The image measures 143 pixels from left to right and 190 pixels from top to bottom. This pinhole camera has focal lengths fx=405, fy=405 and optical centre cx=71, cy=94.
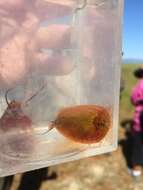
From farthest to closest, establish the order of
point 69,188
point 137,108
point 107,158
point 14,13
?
1. point 107,158
2. point 137,108
3. point 69,188
4. point 14,13

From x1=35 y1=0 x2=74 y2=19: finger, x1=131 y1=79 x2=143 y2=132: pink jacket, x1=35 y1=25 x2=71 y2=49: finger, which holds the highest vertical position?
x1=35 y1=0 x2=74 y2=19: finger

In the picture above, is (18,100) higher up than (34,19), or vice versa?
(34,19)

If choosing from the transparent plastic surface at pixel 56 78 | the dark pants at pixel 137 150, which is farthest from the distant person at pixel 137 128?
the transparent plastic surface at pixel 56 78

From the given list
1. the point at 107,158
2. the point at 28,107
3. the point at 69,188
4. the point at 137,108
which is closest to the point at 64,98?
the point at 28,107

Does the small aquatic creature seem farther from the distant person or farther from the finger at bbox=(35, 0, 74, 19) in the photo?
the distant person

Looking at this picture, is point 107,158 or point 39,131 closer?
point 39,131

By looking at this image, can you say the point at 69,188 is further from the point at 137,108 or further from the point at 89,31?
the point at 89,31

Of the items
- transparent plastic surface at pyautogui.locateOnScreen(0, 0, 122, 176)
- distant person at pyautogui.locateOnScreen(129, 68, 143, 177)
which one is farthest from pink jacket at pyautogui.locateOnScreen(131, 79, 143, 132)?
transparent plastic surface at pyautogui.locateOnScreen(0, 0, 122, 176)

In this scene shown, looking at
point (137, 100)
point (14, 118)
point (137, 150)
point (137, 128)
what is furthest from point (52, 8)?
point (137, 150)
